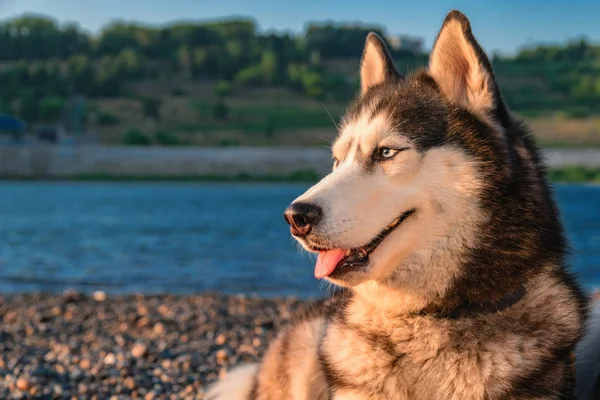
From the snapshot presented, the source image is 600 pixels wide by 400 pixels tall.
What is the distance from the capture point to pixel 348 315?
3.70m

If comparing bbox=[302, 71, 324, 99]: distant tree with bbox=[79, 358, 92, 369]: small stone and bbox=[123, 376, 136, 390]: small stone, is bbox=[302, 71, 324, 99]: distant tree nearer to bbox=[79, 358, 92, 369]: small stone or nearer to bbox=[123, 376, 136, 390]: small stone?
bbox=[79, 358, 92, 369]: small stone

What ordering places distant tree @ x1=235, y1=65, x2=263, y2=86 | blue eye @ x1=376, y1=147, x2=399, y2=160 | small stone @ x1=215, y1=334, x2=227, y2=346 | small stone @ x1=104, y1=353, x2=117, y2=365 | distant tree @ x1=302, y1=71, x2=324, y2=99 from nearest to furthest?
blue eye @ x1=376, y1=147, x2=399, y2=160, small stone @ x1=104, y1=353, x2=117, y2=365, small stone @ x1=215, y1=334, x2=227, y2=346, distant tree @ x1=302, y1=71, x2=324, y2=99, distant tree @ x1=235, y1=65, x2=263, y2=86

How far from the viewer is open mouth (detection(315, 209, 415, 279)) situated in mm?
3332

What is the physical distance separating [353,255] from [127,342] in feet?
17.8

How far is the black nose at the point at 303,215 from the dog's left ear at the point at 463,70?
0.85 m

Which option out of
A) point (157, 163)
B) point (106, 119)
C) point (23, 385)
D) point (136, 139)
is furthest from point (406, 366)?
point (106, 119)

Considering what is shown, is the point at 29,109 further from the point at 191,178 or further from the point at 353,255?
the point at 353,255

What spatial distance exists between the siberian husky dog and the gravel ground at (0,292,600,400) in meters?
1.42

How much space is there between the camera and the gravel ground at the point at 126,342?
5.89 metres

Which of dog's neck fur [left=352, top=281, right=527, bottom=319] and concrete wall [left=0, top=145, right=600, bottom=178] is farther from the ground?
dog's neck fur [left=352, top=281, right=527, bottom=319]

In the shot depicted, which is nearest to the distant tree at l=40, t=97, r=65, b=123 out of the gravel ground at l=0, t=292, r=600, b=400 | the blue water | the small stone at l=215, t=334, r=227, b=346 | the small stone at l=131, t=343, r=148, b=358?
the blue water

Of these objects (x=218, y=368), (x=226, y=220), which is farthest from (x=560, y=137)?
(x=218, y=368)

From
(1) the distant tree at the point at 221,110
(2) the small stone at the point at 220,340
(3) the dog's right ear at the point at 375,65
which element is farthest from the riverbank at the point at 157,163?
(3) the dog's right ear at the point at 375,65

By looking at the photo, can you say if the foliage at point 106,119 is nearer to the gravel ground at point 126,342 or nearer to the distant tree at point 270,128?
the distant tree at point 270,128
